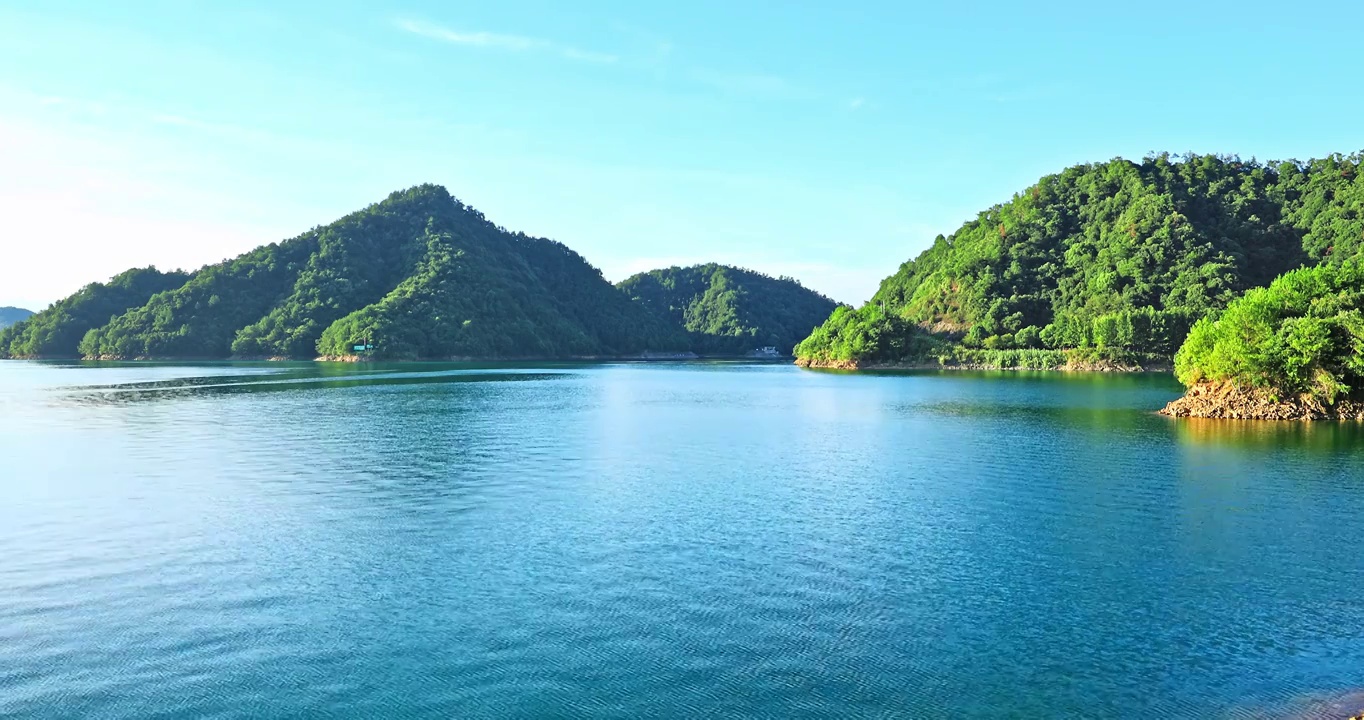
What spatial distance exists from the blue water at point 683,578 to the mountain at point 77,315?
574ft

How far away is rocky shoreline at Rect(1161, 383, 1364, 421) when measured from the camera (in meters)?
45.5

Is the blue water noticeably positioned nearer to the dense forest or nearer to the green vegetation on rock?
the green vegetation on rock

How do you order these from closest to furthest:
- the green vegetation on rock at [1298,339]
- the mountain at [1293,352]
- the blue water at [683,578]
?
the blue water at [683,578], the green vegetation on rock at [1298,339], the mountain at [1293,352]

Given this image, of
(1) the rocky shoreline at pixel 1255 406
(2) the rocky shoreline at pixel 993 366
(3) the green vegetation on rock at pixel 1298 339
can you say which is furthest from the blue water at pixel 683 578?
(2) the rocky shoreline at pixel 993 366

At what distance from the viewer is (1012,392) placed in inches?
2854

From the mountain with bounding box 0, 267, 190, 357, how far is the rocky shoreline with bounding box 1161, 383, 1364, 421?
7754 inches

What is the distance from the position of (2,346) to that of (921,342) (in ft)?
648

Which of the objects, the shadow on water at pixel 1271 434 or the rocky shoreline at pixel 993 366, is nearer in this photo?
the shadow on water at pixel 1271 434

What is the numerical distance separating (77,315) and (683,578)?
211 metres

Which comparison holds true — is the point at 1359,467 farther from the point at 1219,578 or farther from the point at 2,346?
the point at 2,346

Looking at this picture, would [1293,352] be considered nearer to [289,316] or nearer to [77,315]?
[289,316]

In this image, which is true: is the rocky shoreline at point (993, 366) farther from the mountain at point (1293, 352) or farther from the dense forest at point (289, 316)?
the dense forest at point (289, 316)

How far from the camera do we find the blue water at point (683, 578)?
12305mm

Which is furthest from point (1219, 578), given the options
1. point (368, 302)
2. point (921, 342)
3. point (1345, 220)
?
point (368, 302)
